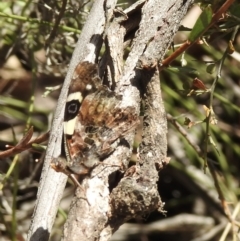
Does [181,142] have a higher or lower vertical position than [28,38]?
lower

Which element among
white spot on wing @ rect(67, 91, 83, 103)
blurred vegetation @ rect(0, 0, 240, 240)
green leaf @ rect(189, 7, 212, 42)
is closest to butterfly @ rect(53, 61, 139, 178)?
white spot on wing @ rect(67, 91, 83, 103)

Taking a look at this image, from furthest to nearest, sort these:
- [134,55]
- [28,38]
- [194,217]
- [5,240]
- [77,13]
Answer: [194,217] < [5,240] < [28,38] < [77,13] < [134,55]

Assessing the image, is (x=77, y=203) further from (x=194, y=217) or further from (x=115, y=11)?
(x=194, y=217)

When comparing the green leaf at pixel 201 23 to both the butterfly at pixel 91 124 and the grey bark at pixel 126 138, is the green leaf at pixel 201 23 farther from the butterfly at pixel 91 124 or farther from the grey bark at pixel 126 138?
the butterfly at pixel 91 124

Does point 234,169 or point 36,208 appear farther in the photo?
point 234,169

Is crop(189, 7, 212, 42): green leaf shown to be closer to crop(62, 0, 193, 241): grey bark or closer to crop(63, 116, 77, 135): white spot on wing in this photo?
crop(62, 0, 193, 241): grey bark

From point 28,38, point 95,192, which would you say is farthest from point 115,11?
point 28,38
